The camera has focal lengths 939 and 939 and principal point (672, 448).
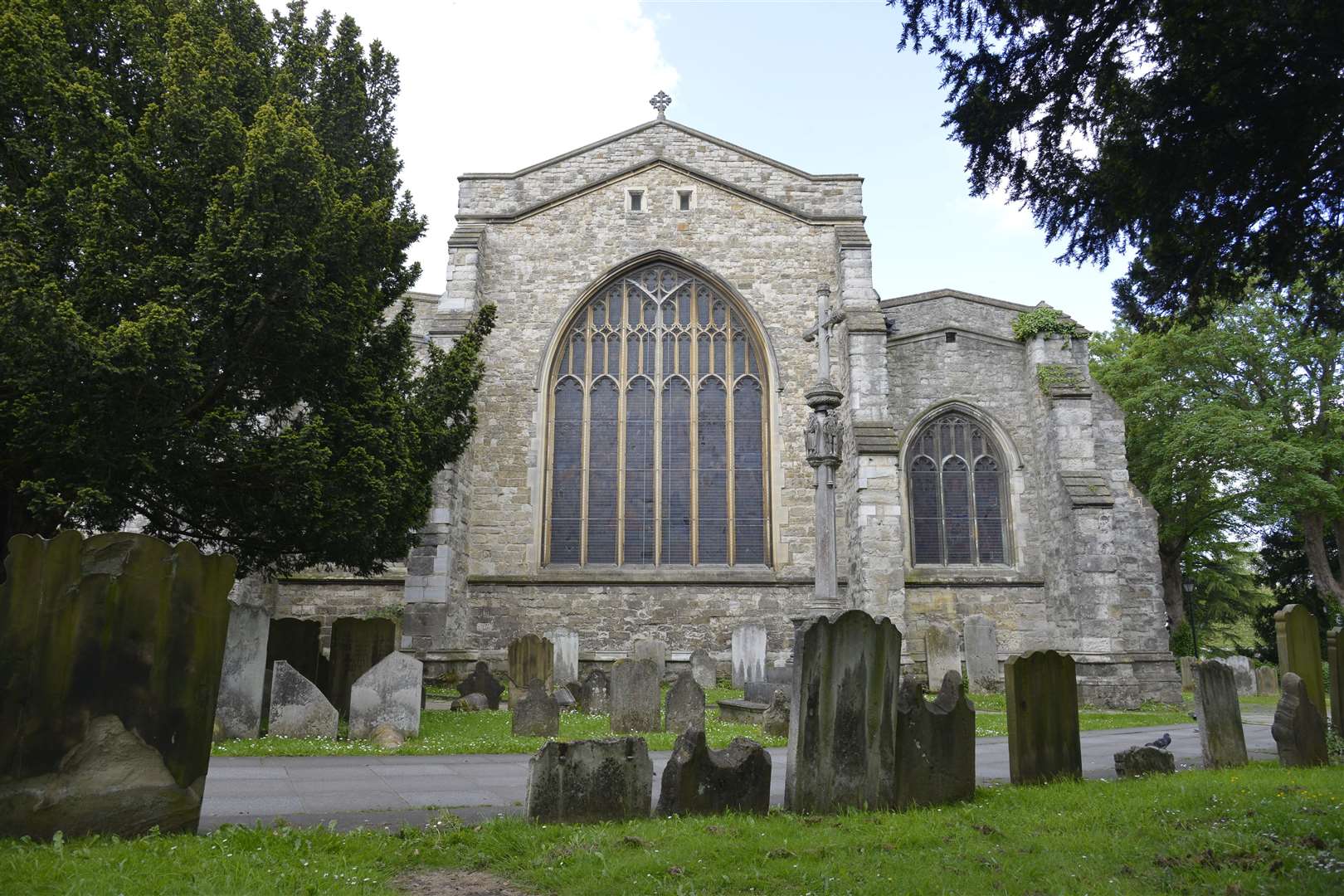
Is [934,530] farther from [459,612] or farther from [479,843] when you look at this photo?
[479,843]

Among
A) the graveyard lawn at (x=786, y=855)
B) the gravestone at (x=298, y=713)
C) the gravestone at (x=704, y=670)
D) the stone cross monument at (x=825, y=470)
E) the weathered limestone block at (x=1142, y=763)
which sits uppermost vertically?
the stone cross monument at (x=825, y=470)

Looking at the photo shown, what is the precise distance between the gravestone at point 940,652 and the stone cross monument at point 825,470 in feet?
9.21

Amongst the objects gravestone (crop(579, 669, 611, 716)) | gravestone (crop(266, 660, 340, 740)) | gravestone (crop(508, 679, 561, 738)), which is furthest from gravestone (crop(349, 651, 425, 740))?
gravestone (crop(579, 669, 611, 716))

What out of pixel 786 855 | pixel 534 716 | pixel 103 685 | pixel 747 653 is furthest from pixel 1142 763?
pixel 747 653

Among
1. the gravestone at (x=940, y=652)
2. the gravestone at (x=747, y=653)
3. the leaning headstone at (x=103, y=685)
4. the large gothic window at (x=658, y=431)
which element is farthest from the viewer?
the large gothic window at (x=658, y=431)

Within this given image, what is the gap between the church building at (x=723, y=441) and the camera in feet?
52.4

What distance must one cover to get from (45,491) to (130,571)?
16.4 feet

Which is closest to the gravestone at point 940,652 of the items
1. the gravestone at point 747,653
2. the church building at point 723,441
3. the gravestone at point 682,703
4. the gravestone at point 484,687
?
the church building at point 723,441

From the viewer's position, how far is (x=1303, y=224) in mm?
5426

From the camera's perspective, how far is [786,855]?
169 inches

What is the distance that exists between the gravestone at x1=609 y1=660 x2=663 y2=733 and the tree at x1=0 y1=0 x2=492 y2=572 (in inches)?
119

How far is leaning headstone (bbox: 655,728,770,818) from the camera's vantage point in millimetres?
5156

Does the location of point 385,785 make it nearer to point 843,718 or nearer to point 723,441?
point 843,718

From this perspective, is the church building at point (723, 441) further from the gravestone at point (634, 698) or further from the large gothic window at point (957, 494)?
the gravestone at point (634, 698)
